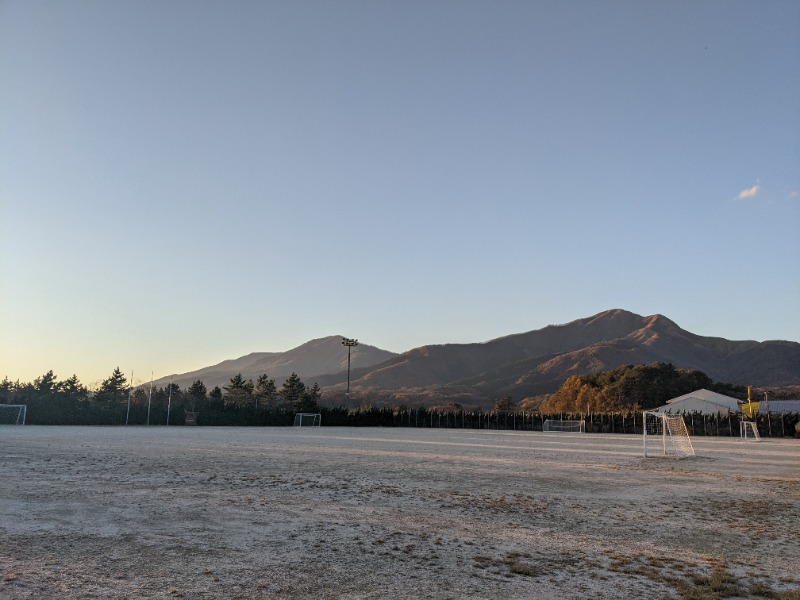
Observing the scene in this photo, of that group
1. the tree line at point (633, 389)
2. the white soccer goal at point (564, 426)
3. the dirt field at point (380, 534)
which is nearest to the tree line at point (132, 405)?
the white soccer goal at point (564, 426)

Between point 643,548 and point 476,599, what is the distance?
11.9ft

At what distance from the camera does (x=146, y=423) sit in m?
62.6

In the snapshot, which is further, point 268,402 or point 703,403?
point 268,402

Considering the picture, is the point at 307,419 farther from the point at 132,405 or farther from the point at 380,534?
the point at 380,534

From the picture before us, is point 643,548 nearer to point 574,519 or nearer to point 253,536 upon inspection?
point 574,519

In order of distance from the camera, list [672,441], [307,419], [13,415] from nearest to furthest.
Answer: [672,441], [13,415], [307,419]

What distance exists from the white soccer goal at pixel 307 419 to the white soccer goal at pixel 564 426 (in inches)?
1001

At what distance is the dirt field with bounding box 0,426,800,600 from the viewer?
6578 mm

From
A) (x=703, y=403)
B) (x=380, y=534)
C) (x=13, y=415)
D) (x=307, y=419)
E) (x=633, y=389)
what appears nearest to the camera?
(x=380, y=534)

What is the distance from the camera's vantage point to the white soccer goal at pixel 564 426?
6856cm

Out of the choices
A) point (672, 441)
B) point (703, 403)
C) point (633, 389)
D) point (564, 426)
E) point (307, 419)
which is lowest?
point (564, 426)

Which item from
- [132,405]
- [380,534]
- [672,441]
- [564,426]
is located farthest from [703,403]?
[380,534]

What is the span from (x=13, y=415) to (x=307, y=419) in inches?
1151

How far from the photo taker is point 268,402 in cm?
10025
